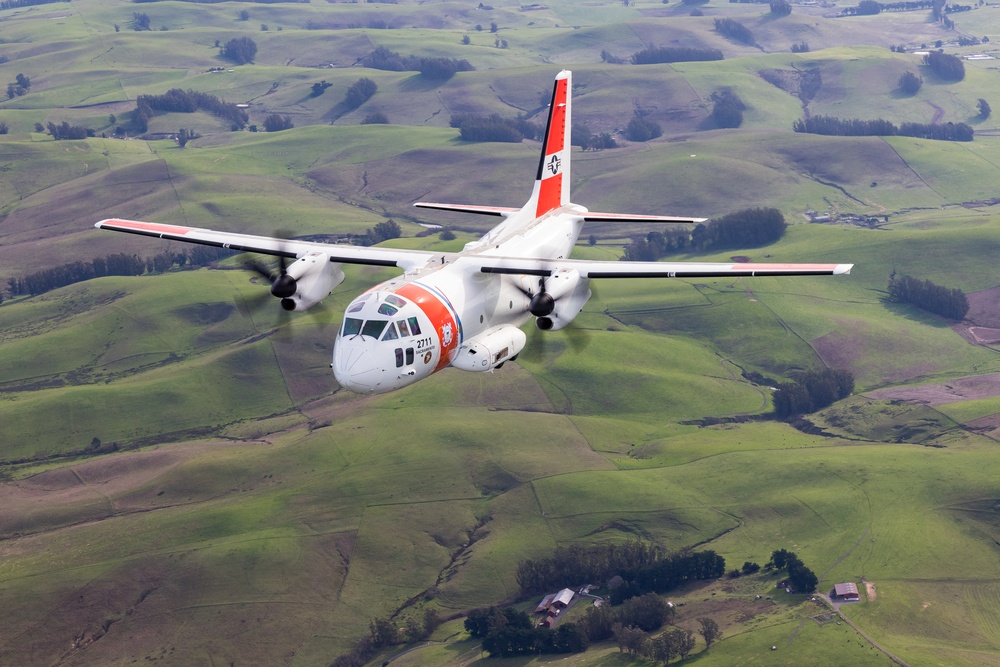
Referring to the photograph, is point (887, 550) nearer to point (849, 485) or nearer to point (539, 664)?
point (849, 485)

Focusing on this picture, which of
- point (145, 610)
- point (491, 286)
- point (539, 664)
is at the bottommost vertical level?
point (539, 664)

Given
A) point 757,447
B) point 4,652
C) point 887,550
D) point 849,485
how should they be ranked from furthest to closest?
point 757,447 → point 849,485 → point 887,550 → point 4,652

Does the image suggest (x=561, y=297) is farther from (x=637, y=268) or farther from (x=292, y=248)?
(x=292, y=248)

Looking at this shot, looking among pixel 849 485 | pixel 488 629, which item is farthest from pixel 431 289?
pixel 849 485

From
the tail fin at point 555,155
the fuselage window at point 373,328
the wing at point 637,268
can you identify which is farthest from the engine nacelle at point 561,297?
the tail fin at point 555,155

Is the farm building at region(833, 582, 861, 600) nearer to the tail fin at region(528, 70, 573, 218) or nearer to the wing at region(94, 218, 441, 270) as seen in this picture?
the tail fin at region(528, 70, 573, 218)

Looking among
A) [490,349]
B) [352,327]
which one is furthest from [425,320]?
[490,349]
